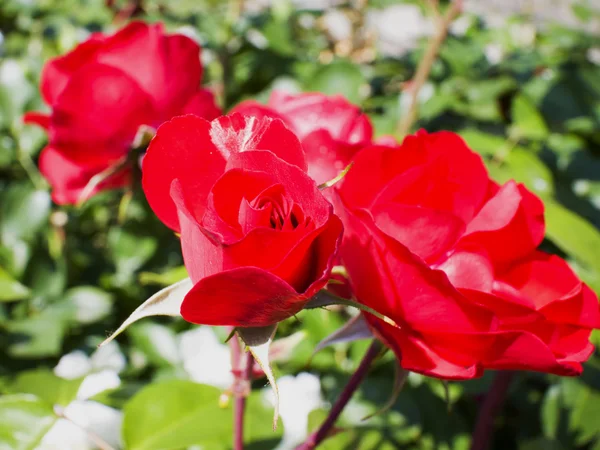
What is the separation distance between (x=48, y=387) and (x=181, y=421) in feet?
0.51

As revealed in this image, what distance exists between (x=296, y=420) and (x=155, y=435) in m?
0.18

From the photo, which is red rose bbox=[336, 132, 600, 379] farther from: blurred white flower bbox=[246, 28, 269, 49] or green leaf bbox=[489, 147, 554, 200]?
blurred white flower bbox=[246, 28, 269, 49]

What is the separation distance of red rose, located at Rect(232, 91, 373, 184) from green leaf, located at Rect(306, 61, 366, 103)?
0.41 m

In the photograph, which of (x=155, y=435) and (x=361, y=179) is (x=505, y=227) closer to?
(x=361, y=179)

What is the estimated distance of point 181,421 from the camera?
1.77 ft

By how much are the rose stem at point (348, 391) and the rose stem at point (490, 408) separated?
11.0 inches

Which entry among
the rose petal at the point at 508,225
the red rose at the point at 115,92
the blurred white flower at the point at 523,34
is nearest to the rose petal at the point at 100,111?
the red rose at the point at 115,92

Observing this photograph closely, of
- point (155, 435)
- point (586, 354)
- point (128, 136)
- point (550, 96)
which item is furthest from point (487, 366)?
point (550, 96)

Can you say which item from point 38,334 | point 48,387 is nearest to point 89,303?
point 38,334

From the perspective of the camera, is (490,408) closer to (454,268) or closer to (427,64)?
(454,268)

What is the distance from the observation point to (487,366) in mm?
359

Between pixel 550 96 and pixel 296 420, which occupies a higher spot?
pixel 550 96

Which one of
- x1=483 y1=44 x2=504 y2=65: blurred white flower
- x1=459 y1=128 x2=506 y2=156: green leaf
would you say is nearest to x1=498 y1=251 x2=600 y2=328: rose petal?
x1=459 y1=128 x2=506 y2=156: green leaf

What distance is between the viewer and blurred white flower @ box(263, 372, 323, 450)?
63cm
